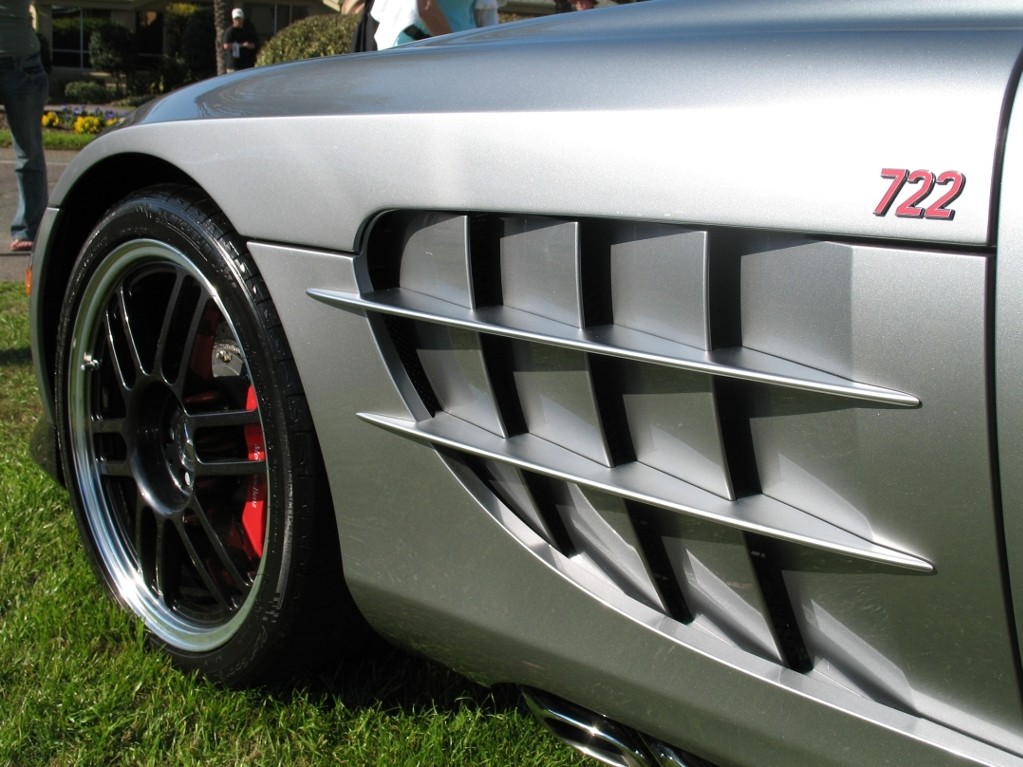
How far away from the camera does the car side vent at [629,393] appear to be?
123 centimetres

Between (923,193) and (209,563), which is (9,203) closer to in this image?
(209,563)

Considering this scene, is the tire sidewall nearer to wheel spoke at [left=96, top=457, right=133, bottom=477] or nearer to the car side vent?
the car side vent

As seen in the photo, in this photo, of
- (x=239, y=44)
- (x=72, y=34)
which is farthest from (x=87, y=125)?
(x=72, y=34)

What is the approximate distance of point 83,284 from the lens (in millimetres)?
2176

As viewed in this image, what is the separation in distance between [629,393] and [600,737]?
56cm

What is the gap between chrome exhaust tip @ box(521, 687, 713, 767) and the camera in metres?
1.57

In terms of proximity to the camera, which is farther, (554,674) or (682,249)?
(554,674)

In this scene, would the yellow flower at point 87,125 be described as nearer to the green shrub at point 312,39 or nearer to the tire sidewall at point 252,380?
the green shrub at point 312,39

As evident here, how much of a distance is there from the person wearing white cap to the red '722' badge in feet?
62.8

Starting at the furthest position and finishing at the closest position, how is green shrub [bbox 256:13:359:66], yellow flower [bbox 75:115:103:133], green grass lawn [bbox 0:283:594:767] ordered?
green shrub [bbox 256:13:359:66] < yellow flower [bbox 75:115:103:133] < green grass lawn [bbox 0:283:594:767]

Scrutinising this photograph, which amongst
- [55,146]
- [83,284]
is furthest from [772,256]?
[55,146]

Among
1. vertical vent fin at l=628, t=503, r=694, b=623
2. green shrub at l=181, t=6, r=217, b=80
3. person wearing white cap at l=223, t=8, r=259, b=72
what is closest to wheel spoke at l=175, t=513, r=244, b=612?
vertical vent fin at l=628, t=503, r=694, b=623

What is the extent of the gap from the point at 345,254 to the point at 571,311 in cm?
38

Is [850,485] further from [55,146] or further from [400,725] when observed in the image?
[55,146]
